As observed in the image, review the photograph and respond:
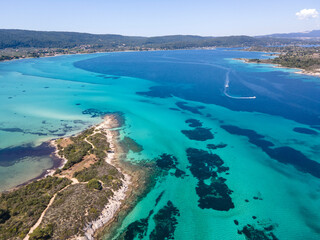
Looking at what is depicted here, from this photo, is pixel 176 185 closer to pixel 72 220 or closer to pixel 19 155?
pixel 72 220

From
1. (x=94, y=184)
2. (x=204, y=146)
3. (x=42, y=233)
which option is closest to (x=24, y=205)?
(x=42, y=233)

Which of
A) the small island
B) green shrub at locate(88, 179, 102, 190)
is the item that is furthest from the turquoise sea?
green shrub at locate(88, 179, 102, 190)

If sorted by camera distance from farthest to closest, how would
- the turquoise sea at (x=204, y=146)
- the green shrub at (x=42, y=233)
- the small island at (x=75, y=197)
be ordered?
the turquoise sea at (x=204, y=146) → the small island at (x=75, y=197) → the green shrub at (x=42, y=233)

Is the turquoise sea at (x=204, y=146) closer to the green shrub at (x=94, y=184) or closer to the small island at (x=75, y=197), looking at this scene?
the small island at (x=75, y=197)

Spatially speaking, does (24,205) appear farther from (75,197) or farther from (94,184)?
(94,184)

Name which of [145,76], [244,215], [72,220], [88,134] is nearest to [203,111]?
[88,134]

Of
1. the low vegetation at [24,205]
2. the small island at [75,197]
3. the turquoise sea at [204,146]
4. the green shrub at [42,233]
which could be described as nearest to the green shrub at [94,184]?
the small island at [75,197]
